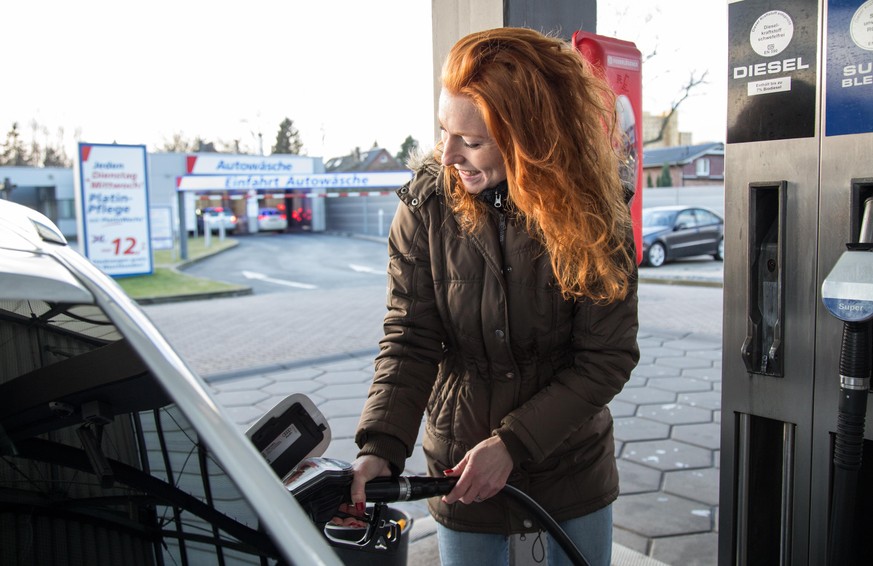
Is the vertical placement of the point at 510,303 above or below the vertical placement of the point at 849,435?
above

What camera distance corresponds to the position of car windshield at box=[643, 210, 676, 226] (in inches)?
703

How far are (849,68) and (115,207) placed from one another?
599 inches

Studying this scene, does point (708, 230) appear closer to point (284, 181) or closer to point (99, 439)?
point (284, 181)

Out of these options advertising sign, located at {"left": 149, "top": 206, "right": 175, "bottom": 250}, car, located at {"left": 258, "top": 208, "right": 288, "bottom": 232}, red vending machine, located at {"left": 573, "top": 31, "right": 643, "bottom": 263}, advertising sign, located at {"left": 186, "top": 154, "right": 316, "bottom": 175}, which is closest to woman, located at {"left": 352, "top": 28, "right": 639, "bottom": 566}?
red vending machine, located at {"left": 573, "top": 31, "right": 643, "bottom": 263}

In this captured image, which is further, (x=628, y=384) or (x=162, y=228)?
(x=162, y=228)

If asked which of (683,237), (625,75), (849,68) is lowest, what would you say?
(683,237)

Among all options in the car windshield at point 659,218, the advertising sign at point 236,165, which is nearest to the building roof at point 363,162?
the advertising sign at point 236,165

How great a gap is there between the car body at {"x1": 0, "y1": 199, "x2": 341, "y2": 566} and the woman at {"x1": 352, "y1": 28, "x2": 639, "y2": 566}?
17.6 inches

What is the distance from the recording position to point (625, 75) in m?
3.42

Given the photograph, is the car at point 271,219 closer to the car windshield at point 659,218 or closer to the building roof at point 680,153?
the building roof at point 680,153

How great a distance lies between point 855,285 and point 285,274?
17326 mm

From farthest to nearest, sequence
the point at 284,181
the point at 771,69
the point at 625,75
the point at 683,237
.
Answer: the point at 284,181 → the point at 683,237 → the point at 625,75 → the point at 771,69

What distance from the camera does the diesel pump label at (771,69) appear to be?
1894 millimetres

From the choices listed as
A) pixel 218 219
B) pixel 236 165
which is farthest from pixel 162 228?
pixel 218 219
